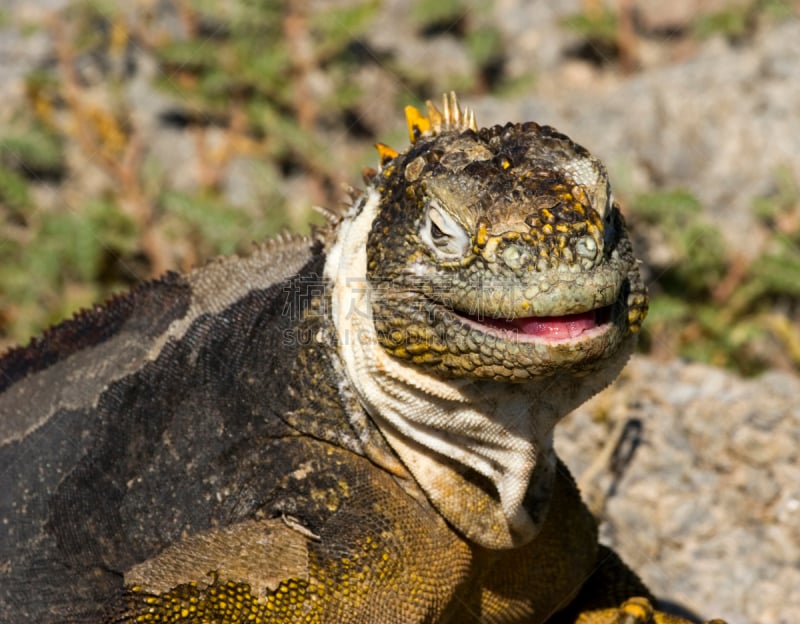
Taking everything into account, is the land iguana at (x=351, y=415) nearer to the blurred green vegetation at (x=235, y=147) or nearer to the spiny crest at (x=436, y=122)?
the spiny crest at (x=436, y=122)

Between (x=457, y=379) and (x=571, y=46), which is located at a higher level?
(x=457, y=379)

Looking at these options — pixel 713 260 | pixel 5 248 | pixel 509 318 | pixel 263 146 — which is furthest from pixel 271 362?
pixel 263 146

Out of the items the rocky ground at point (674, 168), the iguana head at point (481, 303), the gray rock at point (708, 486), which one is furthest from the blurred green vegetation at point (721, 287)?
the iguana head at point (481, 303)

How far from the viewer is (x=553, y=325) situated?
3.76m

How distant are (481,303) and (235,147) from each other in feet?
28.0

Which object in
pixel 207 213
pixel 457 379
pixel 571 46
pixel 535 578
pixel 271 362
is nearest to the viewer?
pixel 457 379

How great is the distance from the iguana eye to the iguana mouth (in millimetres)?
247

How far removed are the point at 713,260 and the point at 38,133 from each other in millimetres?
6556

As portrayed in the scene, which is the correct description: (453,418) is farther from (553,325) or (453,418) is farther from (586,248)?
(586,248)

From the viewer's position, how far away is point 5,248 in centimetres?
1067

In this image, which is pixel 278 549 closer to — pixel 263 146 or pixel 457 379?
pixel 457 379

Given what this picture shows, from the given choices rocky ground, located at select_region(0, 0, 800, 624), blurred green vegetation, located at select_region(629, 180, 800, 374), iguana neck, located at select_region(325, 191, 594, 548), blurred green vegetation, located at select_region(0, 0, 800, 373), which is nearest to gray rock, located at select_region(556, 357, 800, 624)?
rocky ground, located at select_region(0, 0, 800, 624)

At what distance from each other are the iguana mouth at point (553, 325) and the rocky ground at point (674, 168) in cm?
276

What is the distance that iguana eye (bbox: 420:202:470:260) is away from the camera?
390 cm
